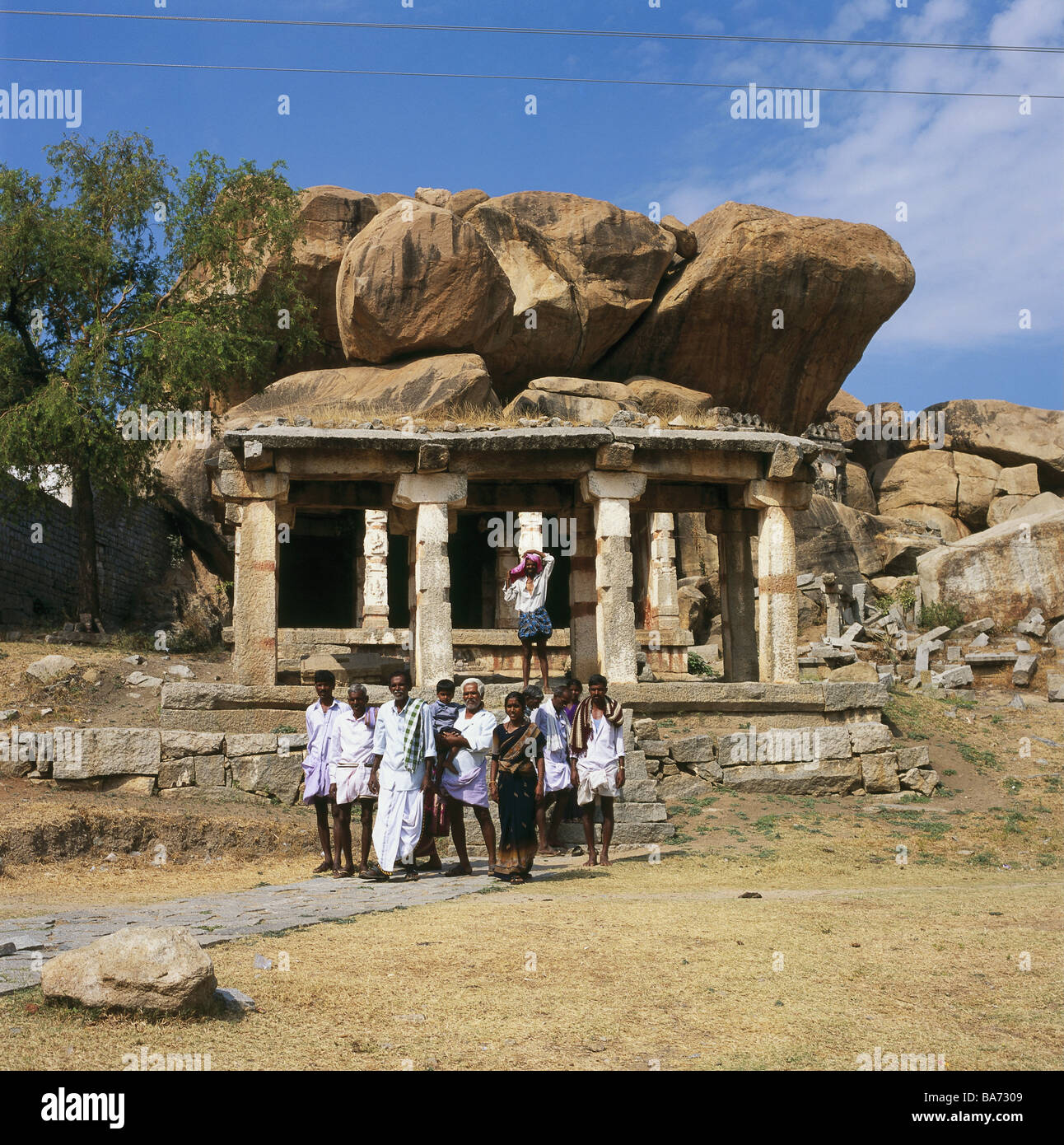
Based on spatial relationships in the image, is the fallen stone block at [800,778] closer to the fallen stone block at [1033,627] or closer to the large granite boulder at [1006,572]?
the fallen stone block at [1033,627]

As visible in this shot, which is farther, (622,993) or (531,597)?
(531,597)

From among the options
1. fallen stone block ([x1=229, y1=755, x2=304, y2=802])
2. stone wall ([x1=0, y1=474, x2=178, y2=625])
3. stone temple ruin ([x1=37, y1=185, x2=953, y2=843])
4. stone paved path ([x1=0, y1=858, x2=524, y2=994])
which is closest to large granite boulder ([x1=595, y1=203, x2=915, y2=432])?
stone temple ruin ([x1=37, y1=185, x2=953, y2=843])

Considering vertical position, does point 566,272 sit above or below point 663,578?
above

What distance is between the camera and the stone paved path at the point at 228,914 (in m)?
5.62

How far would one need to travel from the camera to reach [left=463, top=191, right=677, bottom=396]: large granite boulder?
2789 centimetres

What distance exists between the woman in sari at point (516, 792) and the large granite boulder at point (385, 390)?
1312 cm

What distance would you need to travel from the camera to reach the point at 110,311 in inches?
891

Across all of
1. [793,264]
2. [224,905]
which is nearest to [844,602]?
[793,264]

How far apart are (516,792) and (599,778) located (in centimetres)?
103

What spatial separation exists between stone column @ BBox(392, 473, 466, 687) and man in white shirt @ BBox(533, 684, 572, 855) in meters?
4.03

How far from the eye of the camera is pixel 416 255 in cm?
2352

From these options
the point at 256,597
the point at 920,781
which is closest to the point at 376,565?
the point at 256,597

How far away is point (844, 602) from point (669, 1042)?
24374 millimetres

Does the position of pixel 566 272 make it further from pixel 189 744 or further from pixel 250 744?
pixel 189 744
